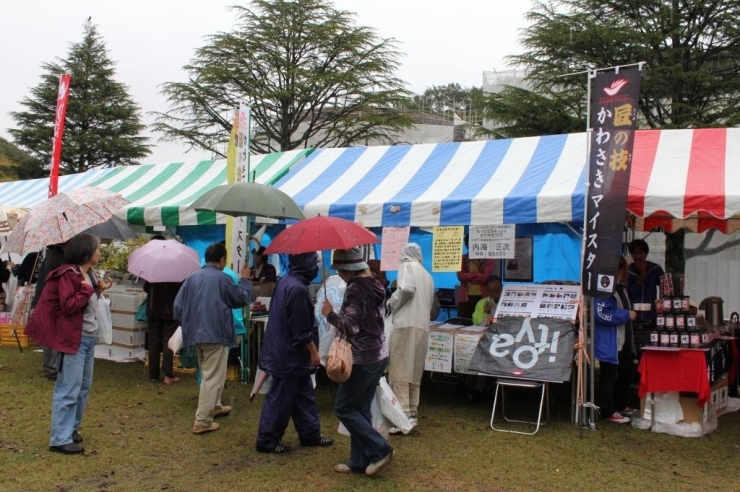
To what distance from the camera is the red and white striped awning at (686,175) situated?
498 centimetres

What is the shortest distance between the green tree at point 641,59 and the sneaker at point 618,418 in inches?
408

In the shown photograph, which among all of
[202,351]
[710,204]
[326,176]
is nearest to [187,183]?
[326,176]

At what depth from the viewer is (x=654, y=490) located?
3959 millimetres

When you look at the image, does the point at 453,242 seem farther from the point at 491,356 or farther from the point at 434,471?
the point at 434,471

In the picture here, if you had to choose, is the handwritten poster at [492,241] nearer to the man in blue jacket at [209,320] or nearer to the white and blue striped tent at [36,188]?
the man in blue jacket at [209,320]

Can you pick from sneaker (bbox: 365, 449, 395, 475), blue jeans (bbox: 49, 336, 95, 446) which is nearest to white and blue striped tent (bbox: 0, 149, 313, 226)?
blue jeans (bbox: 49, 336, 95, 446)

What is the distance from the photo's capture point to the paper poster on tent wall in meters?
8.21

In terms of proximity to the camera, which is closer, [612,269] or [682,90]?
[612,269]

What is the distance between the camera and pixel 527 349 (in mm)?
5438

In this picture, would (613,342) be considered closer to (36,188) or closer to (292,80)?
(36,188)

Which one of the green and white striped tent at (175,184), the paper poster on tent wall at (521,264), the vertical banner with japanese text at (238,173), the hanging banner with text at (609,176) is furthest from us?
the paper poster on tent wall at (521,264)

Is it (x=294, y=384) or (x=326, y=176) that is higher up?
(x=326, y=176)

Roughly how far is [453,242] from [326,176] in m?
2.43

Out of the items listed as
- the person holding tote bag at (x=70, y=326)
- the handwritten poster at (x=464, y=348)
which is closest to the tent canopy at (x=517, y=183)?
the handwritten poster at (x=464, y=348)
